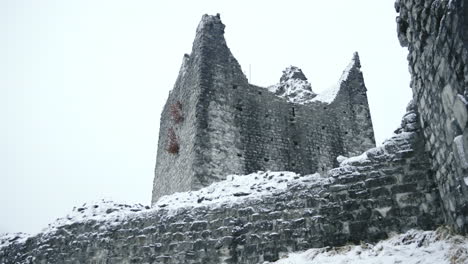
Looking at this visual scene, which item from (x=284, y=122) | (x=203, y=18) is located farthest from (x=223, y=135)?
(x=203, y=18)

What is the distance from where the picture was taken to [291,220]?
632cm

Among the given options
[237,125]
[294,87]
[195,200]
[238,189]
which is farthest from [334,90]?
[195,200]

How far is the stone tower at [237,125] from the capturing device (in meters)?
11.8

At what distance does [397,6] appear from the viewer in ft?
20.3

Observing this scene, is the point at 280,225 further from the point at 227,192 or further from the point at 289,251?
the point at 227,192

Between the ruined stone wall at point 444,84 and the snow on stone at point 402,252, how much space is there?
249mm

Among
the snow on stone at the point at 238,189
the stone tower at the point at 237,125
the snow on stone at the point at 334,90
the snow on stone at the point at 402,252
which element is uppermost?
the snow on stone at the point at 334,90

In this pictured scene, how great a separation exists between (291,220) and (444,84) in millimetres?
2795

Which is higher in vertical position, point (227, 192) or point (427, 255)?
point (227, 192)

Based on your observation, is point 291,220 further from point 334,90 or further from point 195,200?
point 334,90

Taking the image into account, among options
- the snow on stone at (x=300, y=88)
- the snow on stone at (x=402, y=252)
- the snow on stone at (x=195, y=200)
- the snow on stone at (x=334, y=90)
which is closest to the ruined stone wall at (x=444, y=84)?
the snow on stone at (x=402, y=252)

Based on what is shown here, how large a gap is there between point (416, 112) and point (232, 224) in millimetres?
3096

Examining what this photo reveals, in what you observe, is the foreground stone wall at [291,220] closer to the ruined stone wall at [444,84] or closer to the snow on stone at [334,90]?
the ruined stone wall at [444,84]

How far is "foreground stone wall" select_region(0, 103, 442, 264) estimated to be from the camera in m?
5.76
